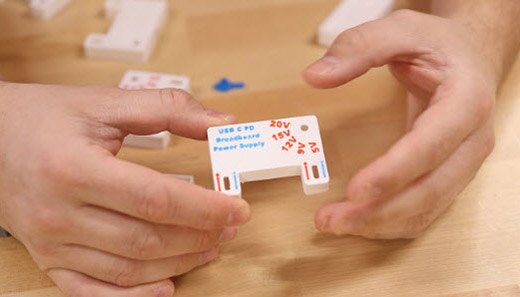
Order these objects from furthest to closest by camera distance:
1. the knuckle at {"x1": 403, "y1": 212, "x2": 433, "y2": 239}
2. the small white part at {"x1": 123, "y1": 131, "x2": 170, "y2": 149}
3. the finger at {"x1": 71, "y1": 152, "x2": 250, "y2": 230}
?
the small white part at {"x1": 123, "y1": 131, "x2": 170, "y2": 149} → the knuckle at {"x1": 403, "y1": 212, "x2": 433, "y2": 239} → the finger at {"x1": 71, "y1": 152, "x2": 250, "y2": 230}

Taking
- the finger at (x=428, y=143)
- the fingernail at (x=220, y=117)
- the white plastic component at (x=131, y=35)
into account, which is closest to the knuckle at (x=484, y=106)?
the finger at (x=428, y=143)

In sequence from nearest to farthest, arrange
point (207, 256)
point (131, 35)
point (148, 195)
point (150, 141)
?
point (148, 195)
point (207, 256)
point (150, 141)
point (131, 35)

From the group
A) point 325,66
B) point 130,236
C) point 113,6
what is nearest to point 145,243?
point 130,236

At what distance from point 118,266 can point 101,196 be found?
0.28 ft

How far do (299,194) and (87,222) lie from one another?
0.81 feet

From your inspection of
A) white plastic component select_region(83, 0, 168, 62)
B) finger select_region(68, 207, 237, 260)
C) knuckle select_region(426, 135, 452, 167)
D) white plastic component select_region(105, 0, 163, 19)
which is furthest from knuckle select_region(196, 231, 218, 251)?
white plastic component select_region(105, 0, 163, 19)

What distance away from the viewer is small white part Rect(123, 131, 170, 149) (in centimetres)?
73

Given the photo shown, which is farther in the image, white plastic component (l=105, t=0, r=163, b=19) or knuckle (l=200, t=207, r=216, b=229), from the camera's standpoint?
white plastic component (l=105, t=0, r=163, b=19)

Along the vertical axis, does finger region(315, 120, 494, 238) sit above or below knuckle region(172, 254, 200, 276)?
above

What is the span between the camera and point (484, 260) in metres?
0.63

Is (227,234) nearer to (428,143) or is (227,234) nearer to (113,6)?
(428,143)

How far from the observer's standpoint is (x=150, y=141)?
737mm

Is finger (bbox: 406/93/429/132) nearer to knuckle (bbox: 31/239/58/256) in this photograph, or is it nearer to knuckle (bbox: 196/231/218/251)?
knuckle (bbox: 196/231/218/251)

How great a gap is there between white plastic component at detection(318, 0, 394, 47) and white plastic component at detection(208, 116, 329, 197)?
0.31m
